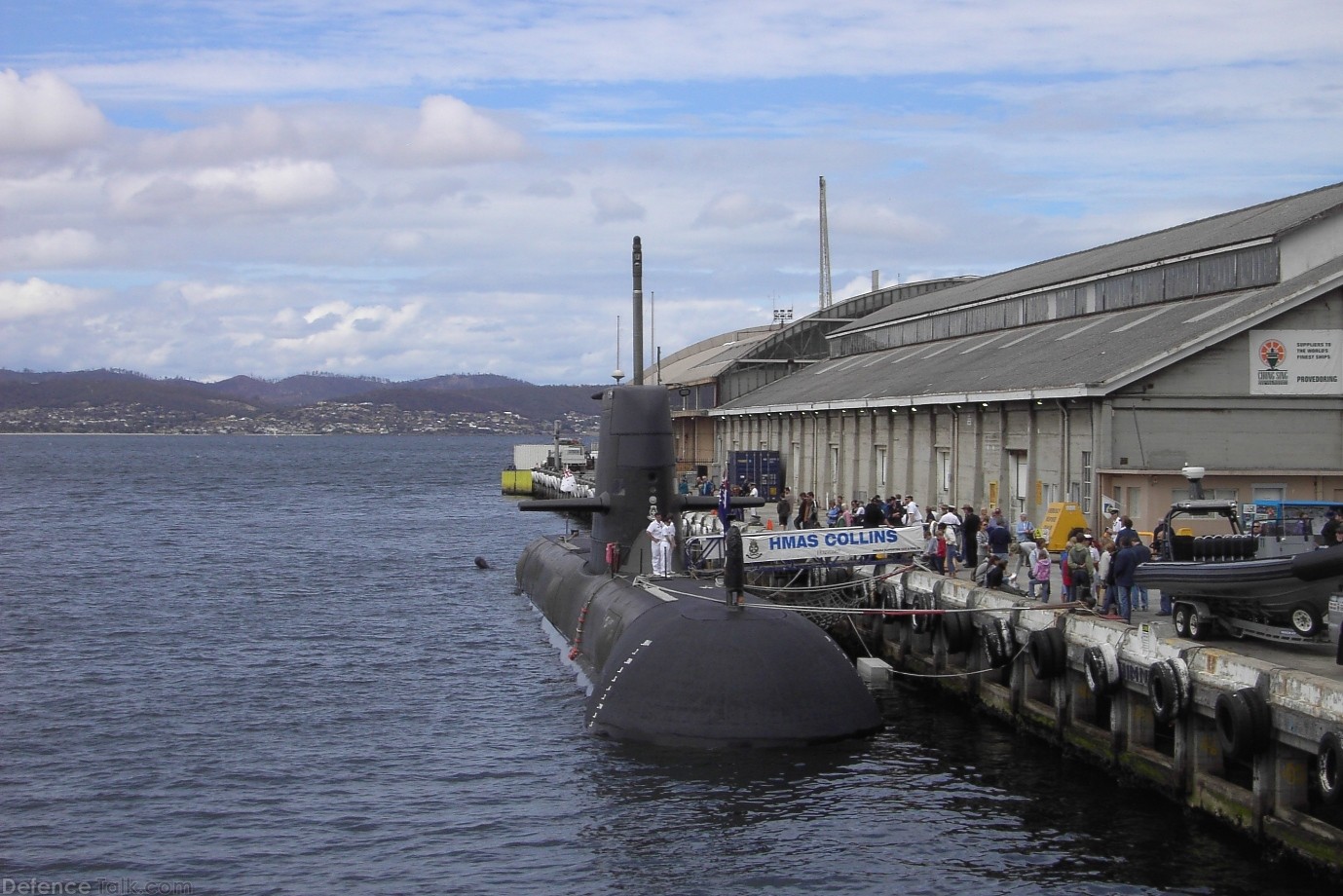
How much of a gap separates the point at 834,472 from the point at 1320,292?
21.7 meters

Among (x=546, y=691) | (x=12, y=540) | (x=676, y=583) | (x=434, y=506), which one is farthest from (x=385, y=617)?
(x=434, y=506)

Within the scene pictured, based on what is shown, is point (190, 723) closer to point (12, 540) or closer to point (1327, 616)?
point (1327, 616)

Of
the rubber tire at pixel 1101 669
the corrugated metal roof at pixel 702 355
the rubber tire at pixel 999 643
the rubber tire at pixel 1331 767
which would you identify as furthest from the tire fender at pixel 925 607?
the corrugated metal roof at pixel 702 355

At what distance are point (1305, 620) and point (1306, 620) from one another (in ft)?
0.05

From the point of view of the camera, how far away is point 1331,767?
14523 millimetres

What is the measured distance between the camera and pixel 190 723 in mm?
24500

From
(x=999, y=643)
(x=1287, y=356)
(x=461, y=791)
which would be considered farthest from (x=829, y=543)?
(x=1287, y=356)

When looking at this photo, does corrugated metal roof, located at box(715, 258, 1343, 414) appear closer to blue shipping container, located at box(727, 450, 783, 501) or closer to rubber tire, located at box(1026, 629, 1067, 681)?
blue shipping container, located at box(727, 450, 783, 501)

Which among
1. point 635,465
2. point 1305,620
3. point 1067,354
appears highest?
point 1067,354

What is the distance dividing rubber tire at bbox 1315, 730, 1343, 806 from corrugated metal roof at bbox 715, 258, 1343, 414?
1769cm

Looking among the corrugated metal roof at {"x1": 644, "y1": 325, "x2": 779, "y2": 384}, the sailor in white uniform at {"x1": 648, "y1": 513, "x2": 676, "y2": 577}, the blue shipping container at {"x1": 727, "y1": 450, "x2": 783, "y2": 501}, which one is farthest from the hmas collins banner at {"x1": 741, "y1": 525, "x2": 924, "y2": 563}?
the corrugated metal roof at {"x1": 644, "y1": 325, "x2": 779, "y2": 384}

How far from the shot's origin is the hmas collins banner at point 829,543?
29.0 metres

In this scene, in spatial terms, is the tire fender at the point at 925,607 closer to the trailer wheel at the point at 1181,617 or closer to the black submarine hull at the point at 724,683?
the black submarine hull at the point at 724,683

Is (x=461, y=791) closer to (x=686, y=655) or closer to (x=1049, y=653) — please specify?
(x=686, y=655)
